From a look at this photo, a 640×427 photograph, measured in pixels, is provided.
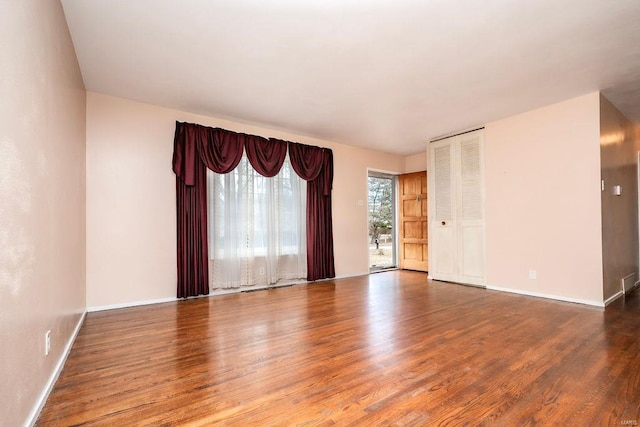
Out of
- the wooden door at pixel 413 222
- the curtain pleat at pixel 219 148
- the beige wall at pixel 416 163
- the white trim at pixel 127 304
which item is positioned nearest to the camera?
the white trim at pixel 127 304

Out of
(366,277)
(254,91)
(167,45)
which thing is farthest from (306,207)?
(167,45)

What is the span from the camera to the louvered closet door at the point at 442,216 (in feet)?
17.7


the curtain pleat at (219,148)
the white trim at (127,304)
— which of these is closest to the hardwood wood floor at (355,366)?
the white trim at (127,304)

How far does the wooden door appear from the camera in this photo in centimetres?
644

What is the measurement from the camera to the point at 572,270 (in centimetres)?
390

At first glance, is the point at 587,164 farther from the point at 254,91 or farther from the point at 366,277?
the point at 254,91

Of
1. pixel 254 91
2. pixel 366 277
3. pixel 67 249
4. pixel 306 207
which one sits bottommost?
pixel 366 277

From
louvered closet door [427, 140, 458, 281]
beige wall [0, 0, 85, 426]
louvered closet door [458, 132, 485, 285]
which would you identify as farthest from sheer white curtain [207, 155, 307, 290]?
louvered closet door [458, 132, 485, 285]

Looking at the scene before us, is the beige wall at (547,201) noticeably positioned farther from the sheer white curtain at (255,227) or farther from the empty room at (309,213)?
the sheer white curtain at (255,227)

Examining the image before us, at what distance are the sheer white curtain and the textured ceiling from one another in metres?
1.10

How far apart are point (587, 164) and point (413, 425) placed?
13.0ft

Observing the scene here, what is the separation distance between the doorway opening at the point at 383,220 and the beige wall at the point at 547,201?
8.34ft

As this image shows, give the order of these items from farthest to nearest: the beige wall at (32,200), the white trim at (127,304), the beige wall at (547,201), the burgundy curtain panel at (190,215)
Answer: the burgundy curtain panel at (190,215) → the beige wall at (547,201) → the white trim at (127,304) → the beige wall at (32,200)

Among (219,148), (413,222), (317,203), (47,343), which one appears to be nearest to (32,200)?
(47,343)
